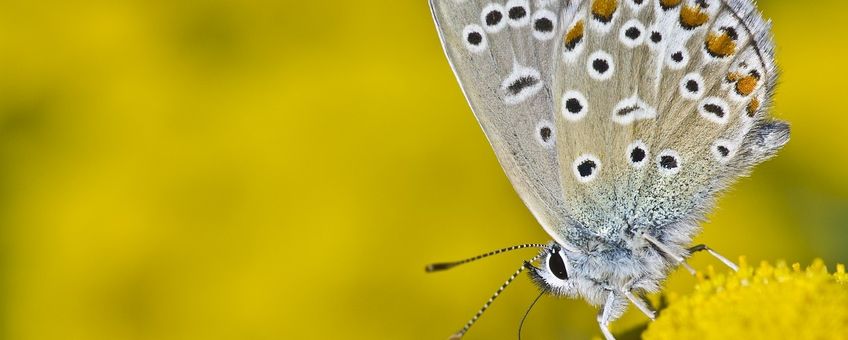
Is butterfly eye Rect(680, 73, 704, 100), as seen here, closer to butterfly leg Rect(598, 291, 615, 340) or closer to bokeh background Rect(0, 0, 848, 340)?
butterfly leg Rect(598, 291, 615, 340)

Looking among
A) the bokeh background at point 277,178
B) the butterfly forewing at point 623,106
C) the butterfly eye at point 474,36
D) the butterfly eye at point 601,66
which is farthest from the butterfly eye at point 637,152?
the bokeh background at point 277,178

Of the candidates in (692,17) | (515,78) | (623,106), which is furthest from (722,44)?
(515,78)

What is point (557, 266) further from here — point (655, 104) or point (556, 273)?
point (655, 104)

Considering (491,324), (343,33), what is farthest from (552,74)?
(343,33)

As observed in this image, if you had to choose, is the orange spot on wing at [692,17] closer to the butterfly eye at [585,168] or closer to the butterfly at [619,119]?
the butterfly at [619,119]

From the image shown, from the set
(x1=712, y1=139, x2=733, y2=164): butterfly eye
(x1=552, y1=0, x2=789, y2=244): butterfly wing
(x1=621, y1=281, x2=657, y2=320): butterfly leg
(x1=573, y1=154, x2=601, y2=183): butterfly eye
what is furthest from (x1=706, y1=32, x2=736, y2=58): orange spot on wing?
(x1=621, y1=281, x2=657, y2=320): butterfly leg

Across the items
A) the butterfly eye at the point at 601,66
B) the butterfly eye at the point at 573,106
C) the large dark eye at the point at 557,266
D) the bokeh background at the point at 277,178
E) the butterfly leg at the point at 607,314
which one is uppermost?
the butterfly eye at the point at 601,66

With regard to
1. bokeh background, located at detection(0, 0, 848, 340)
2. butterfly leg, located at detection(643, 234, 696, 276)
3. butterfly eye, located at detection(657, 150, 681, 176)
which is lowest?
bokeh background, located at detection(0, 0, 848, 340)
